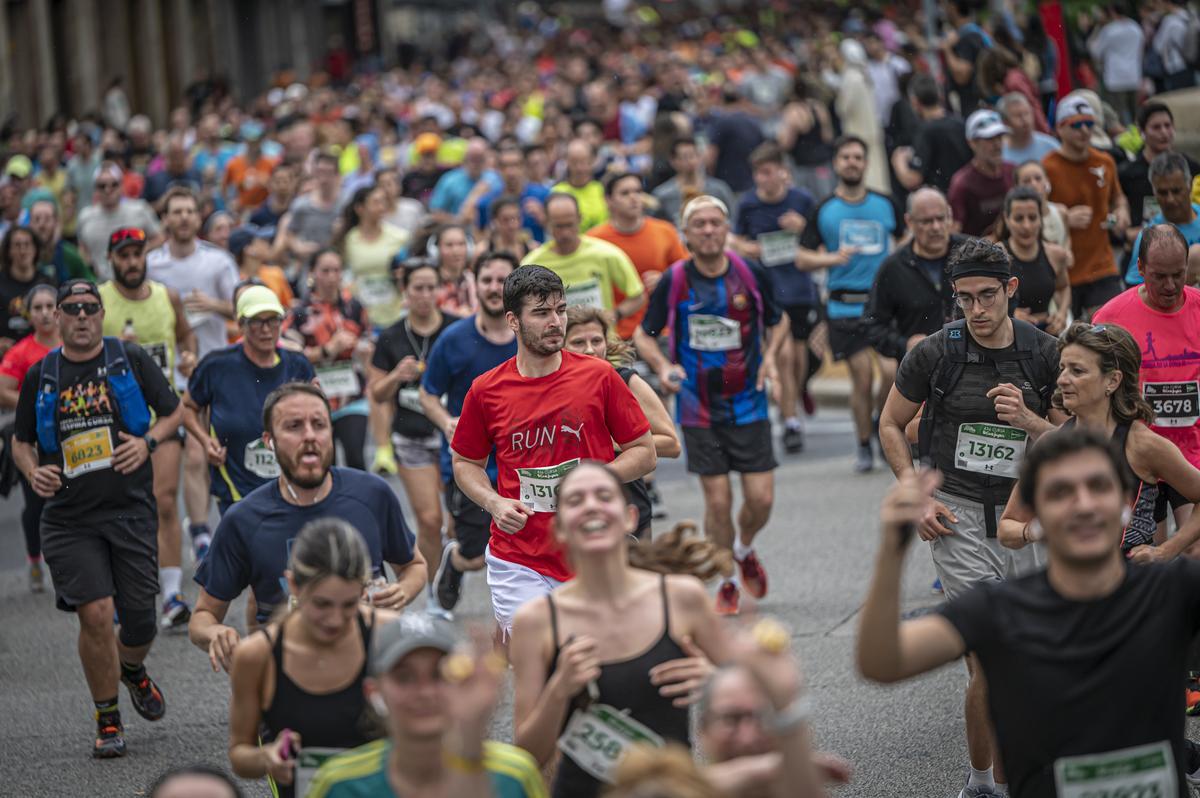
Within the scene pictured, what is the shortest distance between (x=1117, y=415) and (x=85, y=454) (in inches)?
172

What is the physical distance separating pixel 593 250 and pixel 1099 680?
6.85 metres

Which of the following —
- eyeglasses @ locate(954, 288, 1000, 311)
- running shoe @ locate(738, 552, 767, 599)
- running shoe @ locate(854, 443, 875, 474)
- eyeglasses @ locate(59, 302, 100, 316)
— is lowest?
running shoe @ locate(738, 552, 767, 599)

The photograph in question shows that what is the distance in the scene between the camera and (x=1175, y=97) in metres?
14.8

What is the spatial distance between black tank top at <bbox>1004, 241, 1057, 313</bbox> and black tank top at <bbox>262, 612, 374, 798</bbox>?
18.3 ft

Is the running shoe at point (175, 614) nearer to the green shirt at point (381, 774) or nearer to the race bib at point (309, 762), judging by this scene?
the race bib at point (309, 762)

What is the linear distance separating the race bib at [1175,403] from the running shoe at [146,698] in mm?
4381

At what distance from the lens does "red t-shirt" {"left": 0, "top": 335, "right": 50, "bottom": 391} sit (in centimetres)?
933

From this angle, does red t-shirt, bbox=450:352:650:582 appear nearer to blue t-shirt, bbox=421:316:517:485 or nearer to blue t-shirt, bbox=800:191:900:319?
blue t-shirt, bbox=421:316:517:485

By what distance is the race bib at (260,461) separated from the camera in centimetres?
841

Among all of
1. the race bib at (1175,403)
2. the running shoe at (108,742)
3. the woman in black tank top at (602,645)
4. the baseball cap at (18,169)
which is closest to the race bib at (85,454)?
the running shoe at (108,742)

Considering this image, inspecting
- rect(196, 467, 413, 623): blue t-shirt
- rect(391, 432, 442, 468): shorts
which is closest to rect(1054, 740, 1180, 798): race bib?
rect(196, 467, 413, 623): blue t-shirt

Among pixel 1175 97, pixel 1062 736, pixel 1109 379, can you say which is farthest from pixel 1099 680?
pixel 1175 97

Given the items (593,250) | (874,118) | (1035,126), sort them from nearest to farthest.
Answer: (593,250), (1035,126), (874,118)

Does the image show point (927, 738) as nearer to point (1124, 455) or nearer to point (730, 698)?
point (1124, 455)
